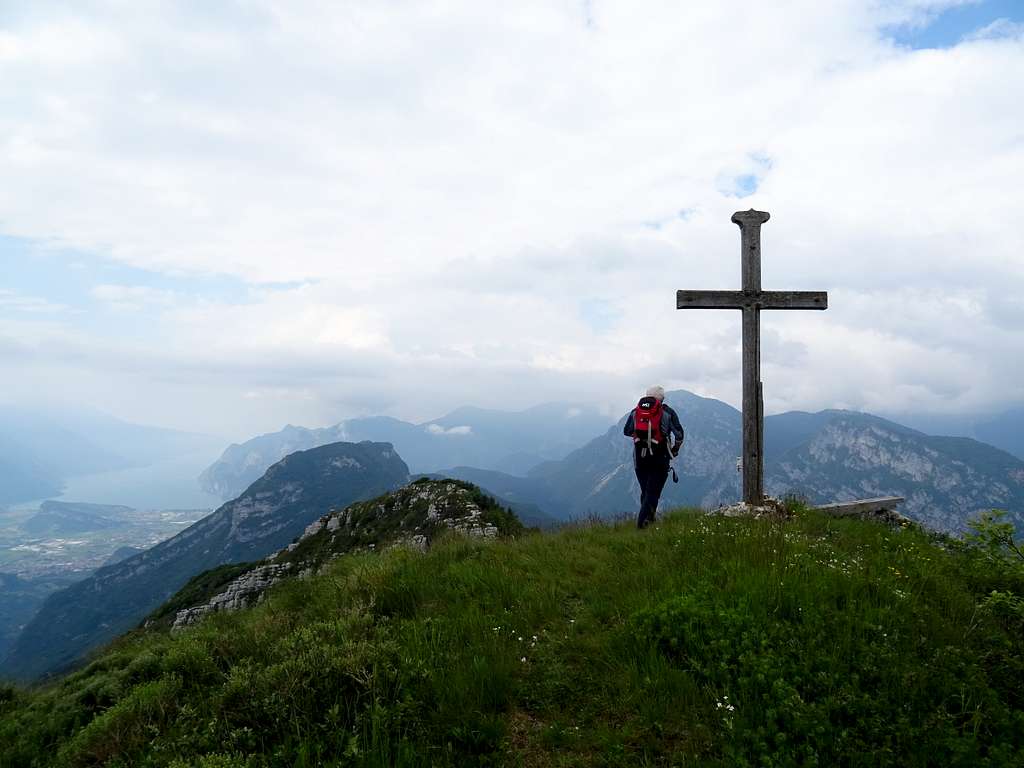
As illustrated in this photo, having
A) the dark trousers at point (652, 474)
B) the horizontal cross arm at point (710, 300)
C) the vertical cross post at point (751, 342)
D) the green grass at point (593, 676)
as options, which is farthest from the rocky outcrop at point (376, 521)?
the green grass at point (593, 676)

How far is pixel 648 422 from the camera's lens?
10.2 meters

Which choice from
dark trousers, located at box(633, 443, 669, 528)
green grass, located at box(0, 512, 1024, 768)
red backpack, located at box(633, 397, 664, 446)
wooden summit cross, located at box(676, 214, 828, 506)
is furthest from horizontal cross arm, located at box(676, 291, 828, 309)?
green grass, located at box(0, 512, 1024, 768)

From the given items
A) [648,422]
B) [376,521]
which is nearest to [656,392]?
[648,422]

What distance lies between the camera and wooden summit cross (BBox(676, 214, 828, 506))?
10.9 m

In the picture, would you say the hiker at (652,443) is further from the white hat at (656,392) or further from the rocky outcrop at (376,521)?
the rocky outcrop at (376,521)

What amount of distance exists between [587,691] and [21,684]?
29.1ft

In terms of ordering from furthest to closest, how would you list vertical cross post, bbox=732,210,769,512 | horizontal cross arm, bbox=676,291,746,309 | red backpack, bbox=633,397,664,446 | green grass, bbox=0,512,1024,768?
horizontal cross arm, bbox=676,291,746,309 < vertical cross post, bbox=732,210,769,512 < red backpack, bbox=633,397,664,446 < green grass, bbox=0,512,1024,768

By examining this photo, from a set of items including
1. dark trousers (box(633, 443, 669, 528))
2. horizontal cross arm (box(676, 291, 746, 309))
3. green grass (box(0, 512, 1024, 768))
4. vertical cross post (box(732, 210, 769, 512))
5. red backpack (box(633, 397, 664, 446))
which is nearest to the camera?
green grass (box(0, 512, 1024, 768))

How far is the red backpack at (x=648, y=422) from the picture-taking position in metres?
10.2

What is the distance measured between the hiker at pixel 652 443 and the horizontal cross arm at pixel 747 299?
2.11 meters

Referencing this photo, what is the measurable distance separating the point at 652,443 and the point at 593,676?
19.8 feet

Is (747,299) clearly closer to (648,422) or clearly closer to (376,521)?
(648,422)

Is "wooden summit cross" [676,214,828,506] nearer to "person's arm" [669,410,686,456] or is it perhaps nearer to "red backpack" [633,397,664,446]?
"person's arm" [669,410,686,456]

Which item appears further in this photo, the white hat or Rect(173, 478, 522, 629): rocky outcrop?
Rect(173, 478, 522, 629): rocky outcrop
